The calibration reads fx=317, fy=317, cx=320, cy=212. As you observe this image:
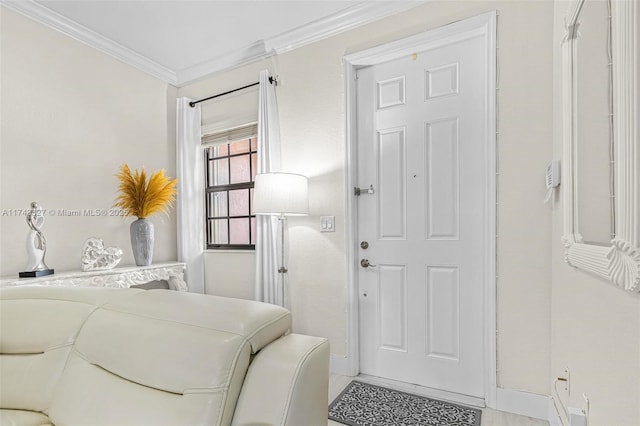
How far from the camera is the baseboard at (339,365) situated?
7.77ft

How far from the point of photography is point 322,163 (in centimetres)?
255

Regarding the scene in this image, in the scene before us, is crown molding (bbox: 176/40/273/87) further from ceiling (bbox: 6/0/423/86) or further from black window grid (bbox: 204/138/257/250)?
black window grid (bbox: 204/138/257/250)

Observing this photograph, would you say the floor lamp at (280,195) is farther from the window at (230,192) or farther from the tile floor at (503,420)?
the tile floor at (503,420)

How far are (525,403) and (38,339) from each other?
2365mm

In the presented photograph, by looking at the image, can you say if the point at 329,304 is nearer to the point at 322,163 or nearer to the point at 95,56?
the point at 322,163

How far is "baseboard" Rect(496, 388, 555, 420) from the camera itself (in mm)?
1756

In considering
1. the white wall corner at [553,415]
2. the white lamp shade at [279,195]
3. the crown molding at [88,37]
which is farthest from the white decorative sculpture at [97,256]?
the white wall corner at [553,415]

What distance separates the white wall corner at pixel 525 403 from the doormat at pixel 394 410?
0.52ft

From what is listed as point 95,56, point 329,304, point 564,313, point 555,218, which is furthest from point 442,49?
point 95,56

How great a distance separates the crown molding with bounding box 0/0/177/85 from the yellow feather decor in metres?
1.05

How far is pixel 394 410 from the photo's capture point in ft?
6.22

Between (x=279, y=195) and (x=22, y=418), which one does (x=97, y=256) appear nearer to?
(x=279, y=195)

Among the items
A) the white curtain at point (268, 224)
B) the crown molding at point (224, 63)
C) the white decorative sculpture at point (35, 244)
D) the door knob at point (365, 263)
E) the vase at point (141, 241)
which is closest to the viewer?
the white decorative sculpture at point (35, 244)

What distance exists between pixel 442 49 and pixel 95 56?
287 cm
